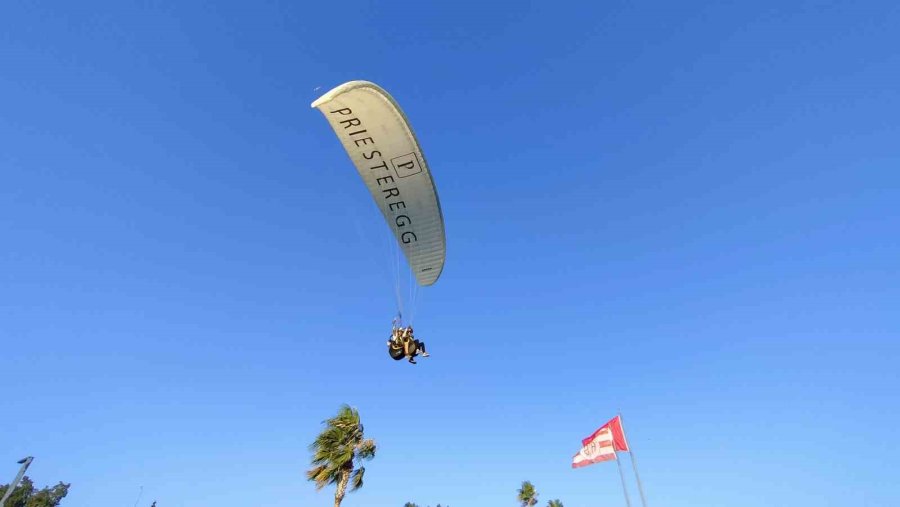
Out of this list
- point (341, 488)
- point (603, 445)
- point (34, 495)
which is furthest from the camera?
point (34, 495)

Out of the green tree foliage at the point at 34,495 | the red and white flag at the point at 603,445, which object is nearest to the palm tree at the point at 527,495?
the red and white flag at the point at 603,445

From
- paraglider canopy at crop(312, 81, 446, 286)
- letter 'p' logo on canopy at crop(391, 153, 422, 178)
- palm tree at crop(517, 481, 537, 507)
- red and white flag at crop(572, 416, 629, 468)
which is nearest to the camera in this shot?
paraglider canopy at crop(312, 81, 446, 286)

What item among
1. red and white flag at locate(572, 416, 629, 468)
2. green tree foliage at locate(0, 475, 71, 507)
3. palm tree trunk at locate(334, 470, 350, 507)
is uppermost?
green tree foliage at locate(0, 475, 71, 507)

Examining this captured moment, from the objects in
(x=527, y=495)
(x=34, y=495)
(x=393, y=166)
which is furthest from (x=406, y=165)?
(x=34, y=495)

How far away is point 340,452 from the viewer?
56.9 ft

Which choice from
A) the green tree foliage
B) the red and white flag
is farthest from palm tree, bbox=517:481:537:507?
the green tree foliage

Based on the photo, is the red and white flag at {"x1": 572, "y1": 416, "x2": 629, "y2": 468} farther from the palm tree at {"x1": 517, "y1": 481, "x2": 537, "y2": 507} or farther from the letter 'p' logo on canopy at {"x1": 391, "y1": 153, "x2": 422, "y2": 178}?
the palm tree at {"x1": 517, "y1": 481, "x2": 537, "y2": 507}

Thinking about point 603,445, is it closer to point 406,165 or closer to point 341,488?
point 341,488

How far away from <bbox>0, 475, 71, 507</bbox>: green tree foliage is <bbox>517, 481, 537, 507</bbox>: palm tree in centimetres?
7037

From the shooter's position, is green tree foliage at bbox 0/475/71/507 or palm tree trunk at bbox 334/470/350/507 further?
green tree foliage at bbox 0/475/71/507

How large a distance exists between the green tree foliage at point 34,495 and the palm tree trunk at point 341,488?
79.0 meters

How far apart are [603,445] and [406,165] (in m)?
14.0

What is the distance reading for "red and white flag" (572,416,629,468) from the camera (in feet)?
60.7

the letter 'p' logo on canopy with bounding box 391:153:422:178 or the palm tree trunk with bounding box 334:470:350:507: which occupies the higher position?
the letter 'p' logo on canopy with bounding box 391:153:422:178
